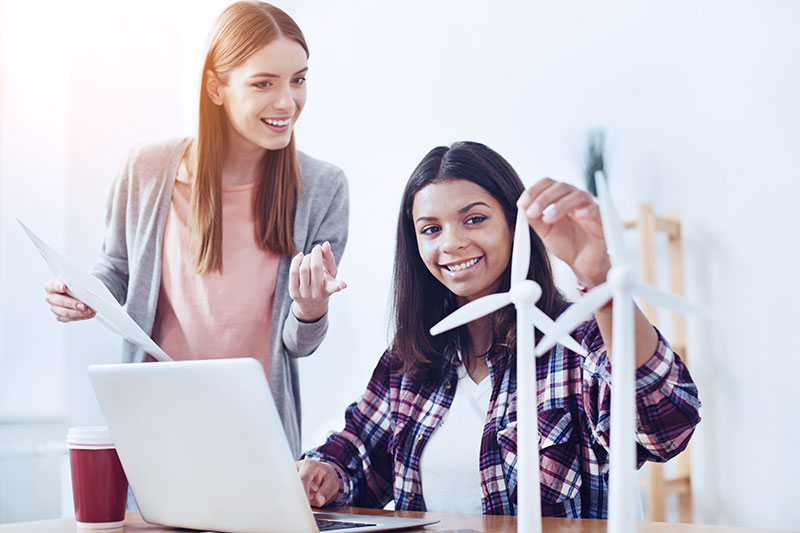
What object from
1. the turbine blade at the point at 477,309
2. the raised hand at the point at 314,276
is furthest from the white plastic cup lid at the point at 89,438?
the turbine blade at the point at 477,309

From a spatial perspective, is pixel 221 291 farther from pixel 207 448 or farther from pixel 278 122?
pixel 207 448

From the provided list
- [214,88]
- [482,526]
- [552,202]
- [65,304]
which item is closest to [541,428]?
[482,526]

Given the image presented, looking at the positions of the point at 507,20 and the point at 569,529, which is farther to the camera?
the point at 507,20

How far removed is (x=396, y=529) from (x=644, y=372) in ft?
1.11

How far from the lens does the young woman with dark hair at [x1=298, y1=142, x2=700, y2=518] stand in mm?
1302

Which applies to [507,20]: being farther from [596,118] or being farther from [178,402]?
[178,402]

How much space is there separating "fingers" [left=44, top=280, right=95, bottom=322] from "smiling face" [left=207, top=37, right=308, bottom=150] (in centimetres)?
56

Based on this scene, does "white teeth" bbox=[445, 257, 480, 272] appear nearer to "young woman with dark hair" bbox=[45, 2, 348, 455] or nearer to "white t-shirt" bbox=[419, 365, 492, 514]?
"white t-shirt" bbox=[419, 365, 492, 514]

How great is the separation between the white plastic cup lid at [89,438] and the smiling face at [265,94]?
841 millimetres

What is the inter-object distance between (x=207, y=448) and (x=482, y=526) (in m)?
0.34

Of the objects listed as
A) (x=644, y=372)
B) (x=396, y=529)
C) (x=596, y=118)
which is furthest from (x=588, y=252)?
(x=596, y=118)

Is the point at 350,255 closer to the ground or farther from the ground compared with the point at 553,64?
closer to the ground

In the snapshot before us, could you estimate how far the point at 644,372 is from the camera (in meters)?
0.99

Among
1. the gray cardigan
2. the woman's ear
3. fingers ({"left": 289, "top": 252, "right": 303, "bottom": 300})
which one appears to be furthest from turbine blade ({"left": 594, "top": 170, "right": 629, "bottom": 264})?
the woman's ear
